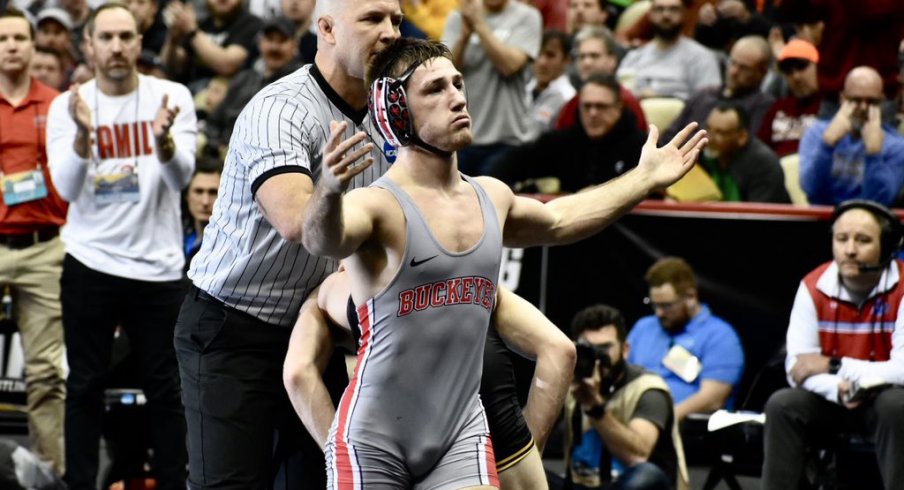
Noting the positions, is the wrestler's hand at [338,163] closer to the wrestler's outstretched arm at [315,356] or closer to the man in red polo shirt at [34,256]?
the wrestler's outstretched arm at [315,356]

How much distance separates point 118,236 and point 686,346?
2971mm

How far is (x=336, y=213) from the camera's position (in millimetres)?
3764

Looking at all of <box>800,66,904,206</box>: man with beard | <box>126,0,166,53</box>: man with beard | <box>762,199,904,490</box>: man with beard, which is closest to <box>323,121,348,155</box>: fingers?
<box>762,199,904,490</box>: man with beard

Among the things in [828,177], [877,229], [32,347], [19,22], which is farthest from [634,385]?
[19,22]

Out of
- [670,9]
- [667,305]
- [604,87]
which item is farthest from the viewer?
[670,9]

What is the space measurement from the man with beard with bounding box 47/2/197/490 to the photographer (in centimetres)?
183

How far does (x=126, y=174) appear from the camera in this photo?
7.35 metres

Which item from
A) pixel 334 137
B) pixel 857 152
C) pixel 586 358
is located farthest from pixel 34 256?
pixel 334 137

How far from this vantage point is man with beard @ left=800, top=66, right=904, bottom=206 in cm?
852

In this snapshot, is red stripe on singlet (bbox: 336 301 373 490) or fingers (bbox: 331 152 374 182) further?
red stripe on singlet (bbox: 336 301 373 490)

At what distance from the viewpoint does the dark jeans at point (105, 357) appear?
23.6 feet

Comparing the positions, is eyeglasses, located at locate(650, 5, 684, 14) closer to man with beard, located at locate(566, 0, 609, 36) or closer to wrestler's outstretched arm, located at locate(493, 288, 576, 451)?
man with beard, located at locate(566, 0, 609, 36)

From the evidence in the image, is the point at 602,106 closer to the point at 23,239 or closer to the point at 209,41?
the point at 23,239

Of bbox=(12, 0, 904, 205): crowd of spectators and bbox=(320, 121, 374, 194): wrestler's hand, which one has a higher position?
bbox=(12, 0, 904, 205): crowd of spectators
